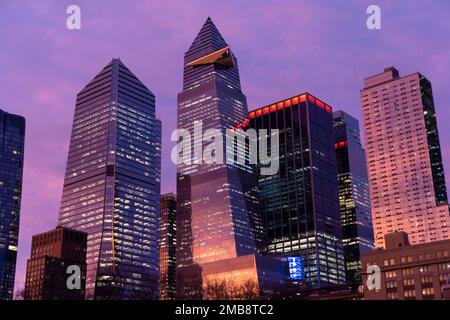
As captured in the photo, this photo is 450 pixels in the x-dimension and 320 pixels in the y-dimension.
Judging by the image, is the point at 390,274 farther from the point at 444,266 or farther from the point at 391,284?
the point at 444,266

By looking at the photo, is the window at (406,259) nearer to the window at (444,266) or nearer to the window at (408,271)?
the window at (408,271)

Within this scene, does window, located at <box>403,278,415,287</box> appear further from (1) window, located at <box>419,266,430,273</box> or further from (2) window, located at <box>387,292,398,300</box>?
(2) window, located at <box>387,292,398,300</box>

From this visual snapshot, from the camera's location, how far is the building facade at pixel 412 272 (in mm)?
148375

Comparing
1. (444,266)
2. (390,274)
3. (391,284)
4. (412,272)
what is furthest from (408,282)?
(444,266)

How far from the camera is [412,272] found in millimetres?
152875

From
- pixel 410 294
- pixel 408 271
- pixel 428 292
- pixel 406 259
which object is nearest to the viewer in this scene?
pixel 428 292

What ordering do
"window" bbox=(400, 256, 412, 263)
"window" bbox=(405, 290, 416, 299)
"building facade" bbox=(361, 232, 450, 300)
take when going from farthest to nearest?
1. "window" bbox=(400, 256, 412, 263)
2. "window" bbox=(405, 290, 416, 299)
3. "building facade" bbox=(361, 232, 450, 300)

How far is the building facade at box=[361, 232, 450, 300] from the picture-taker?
14838cm

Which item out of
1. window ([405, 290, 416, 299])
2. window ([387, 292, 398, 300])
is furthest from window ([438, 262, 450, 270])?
window ([387, 292, 398, 300])
